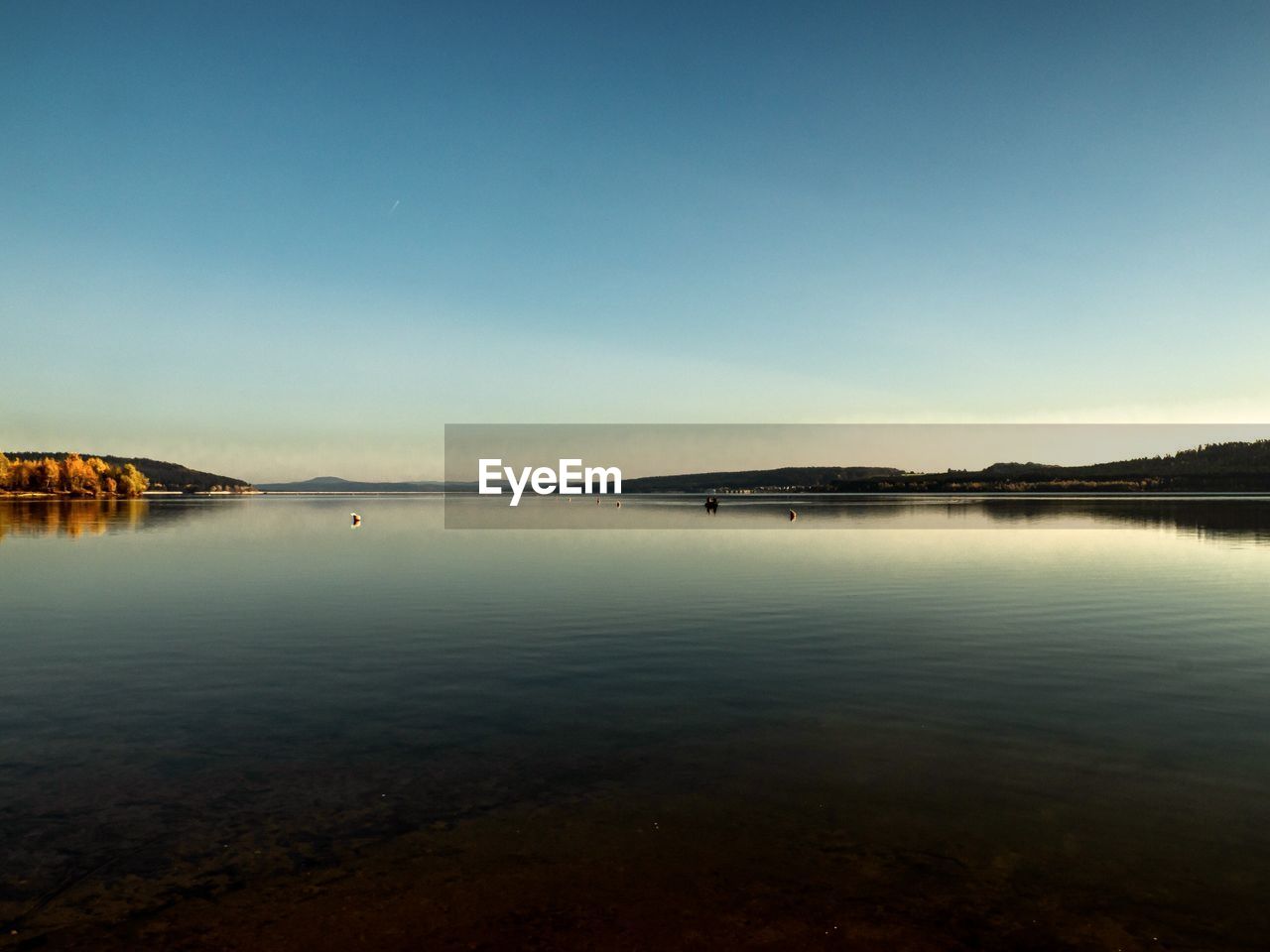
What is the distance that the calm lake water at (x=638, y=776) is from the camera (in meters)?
8.25

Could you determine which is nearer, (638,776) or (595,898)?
(595,898)

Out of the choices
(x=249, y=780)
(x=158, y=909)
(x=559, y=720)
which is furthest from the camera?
(x=559, y=720)

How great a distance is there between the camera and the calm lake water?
8250 millimetres

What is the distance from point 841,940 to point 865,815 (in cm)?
293

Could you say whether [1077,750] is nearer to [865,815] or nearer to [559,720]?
[865,815]

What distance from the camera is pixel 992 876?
29.5 feet

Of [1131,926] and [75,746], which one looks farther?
[75,746]

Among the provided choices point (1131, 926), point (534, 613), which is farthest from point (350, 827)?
point (534, 613)

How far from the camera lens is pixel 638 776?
1197 centimetres

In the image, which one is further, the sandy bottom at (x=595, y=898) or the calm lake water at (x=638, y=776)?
the calm lake water at (x=638, y=776)

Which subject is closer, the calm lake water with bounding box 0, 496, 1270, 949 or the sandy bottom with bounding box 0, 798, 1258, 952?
the sandy bottom with bounding box 0, 798, 1258, 952

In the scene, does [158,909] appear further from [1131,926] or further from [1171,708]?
[1171,708]

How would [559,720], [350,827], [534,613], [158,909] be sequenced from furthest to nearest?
1. [534,613]
2. [559,720]
3. [350,827]
4. [158,909]

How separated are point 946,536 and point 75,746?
61.1 m
